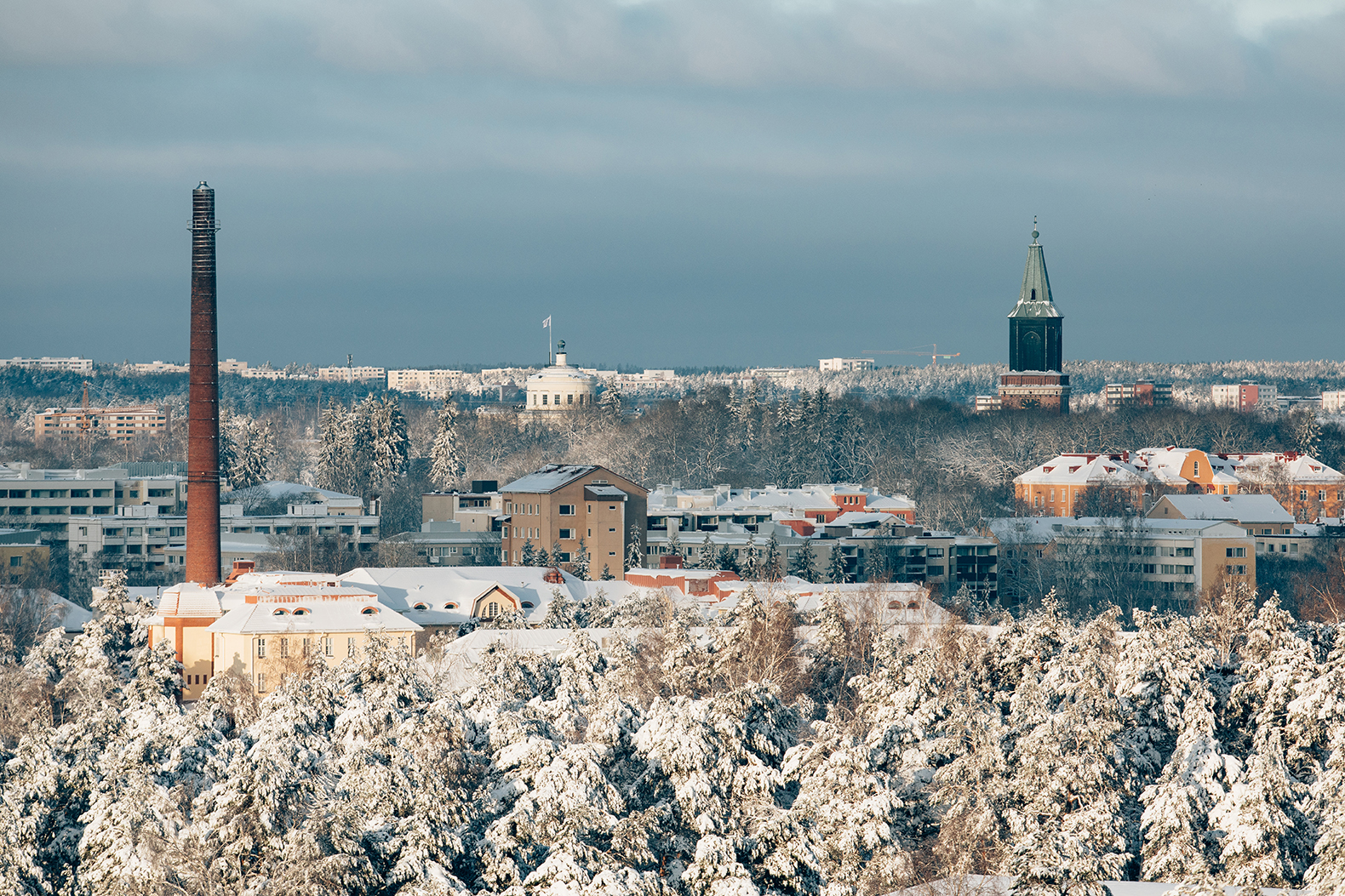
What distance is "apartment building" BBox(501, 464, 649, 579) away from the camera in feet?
266

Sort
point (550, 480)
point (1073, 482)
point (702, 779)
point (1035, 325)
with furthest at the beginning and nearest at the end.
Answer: point (1035, 325), point (1073, 482), point (550, 480), point (702, 779)

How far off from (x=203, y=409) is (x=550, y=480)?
63.3 ft

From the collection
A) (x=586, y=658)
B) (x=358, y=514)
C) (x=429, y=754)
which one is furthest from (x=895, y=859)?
(x=358, y=514)

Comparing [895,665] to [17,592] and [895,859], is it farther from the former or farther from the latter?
[17,592]

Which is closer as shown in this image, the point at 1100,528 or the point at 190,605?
the point at 190,605

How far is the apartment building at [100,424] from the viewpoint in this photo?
165125mm

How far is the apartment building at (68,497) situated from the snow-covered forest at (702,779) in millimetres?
50928

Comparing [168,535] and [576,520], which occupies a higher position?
[576,520]

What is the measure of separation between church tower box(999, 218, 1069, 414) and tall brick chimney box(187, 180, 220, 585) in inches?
3528

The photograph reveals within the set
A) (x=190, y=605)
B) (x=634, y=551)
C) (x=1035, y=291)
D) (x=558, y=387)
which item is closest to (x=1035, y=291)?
(x=1035, y=291)

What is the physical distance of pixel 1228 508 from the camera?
313 feet

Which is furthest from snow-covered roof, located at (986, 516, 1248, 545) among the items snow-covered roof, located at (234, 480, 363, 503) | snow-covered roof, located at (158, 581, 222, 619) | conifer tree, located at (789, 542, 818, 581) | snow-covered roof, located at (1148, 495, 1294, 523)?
snow-covered roof, located at (158, 581, 222, 619)

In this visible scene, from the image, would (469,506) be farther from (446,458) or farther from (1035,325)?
(1035,325)

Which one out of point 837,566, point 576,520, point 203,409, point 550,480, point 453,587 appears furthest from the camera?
point 550,480
